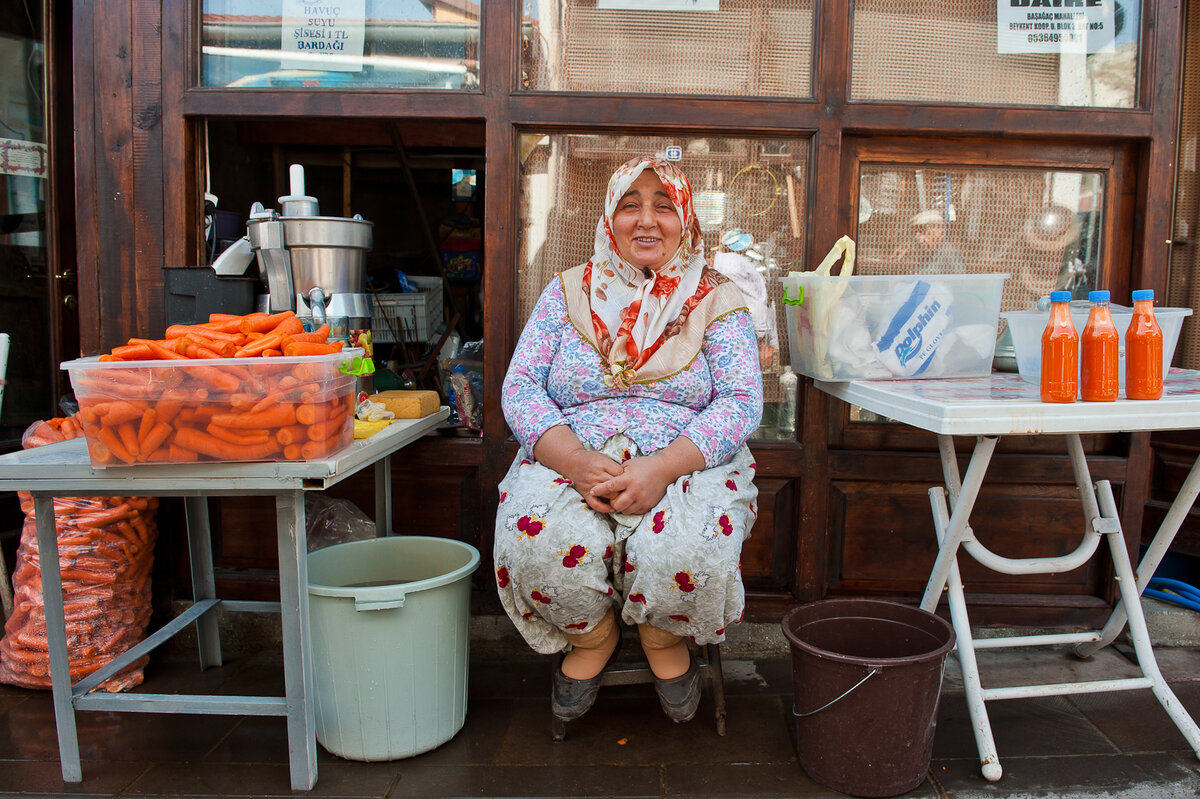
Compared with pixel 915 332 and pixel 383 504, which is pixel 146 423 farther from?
pixel 915 332

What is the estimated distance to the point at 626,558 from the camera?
2.11 m

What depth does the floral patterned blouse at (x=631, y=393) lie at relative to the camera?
2.27 m

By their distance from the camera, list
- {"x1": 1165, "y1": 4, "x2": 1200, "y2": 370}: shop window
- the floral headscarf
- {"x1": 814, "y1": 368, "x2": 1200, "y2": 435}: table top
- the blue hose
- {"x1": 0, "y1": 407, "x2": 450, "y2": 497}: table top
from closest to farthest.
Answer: {"x1": 814, "y1": 368, "x2": 1200, "y2": 435}: table top < {"x1": 0, "y1": 407, "x2": 450, "y2": 497}: table top < the floral headscarf < the blue hose < {"x1": 1165, "y1": 4, "x2": 1200, "y2": 370}: shop window

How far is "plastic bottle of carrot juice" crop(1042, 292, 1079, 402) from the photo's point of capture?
189 centimetres

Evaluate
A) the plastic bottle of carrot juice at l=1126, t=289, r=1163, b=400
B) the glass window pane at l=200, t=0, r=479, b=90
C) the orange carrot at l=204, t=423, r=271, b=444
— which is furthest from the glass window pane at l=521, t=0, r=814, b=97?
the orange carrot at l=204, t=423, r=271, b=444

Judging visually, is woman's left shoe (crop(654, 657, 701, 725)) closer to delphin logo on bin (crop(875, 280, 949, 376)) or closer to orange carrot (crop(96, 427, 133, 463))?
delphin logo on bin (crop(875, 280, 949, 376))

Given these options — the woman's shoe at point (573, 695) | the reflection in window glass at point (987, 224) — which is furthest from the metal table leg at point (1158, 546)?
the woman's shoe at point (573, 695)

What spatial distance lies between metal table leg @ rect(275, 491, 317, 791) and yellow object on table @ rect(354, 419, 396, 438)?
36cm

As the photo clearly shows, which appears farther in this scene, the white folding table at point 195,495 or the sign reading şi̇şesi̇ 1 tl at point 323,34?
the sign reading şi̇şesi̇ 1 tl at point 323,34

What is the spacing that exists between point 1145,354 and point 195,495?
2.42 meters

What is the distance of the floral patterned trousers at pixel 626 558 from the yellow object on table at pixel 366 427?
48cm

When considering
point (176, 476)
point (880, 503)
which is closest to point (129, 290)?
point (176, 476)

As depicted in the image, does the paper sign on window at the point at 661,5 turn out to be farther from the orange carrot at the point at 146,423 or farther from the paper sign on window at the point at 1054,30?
the orange carrot at the point at 146,423

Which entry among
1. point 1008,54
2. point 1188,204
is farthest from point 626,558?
point 1188,204
